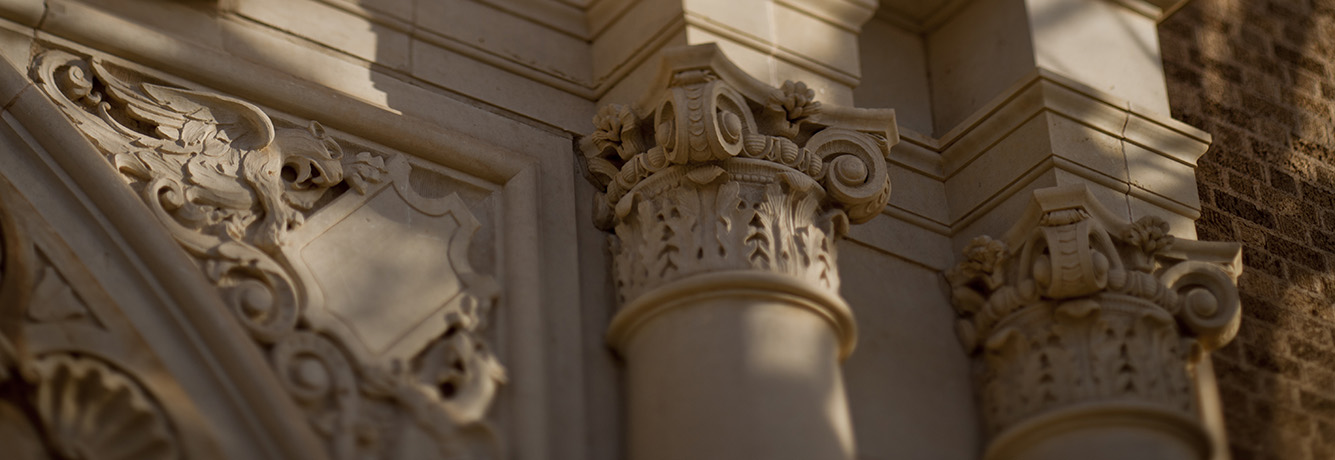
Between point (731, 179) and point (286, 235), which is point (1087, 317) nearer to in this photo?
point (731, 179)

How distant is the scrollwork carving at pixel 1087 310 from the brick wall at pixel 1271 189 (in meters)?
0.50

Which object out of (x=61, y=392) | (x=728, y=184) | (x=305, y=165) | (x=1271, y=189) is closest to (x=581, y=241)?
(x=728, y=184)

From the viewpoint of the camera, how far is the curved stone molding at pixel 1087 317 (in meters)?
4.54

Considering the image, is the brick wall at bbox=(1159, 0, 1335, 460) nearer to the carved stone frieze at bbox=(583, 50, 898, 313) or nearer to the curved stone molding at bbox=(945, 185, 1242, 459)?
the curved stone molding at bbox=(945, 185, 1242, 459)

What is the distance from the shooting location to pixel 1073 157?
5.02 meters

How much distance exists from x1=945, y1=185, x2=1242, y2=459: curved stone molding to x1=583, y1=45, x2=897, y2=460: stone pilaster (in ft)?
1.44

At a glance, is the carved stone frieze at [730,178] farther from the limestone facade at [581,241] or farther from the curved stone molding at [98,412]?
the curved stone molding at [98,412]

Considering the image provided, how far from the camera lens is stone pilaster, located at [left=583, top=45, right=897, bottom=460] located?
13.4ft

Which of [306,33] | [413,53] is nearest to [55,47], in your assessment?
[306,33]

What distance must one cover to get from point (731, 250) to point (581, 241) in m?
0.50

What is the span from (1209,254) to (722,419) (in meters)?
1.69

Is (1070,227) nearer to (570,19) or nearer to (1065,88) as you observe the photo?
(1065,88)

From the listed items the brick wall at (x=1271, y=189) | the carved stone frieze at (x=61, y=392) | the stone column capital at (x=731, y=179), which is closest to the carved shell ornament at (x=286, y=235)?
the carved stone frieze at (x=61, y=392)

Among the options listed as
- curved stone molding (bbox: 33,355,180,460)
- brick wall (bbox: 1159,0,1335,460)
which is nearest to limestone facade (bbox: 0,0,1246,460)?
curved stone molding (bbox: 33,355,180,460)
